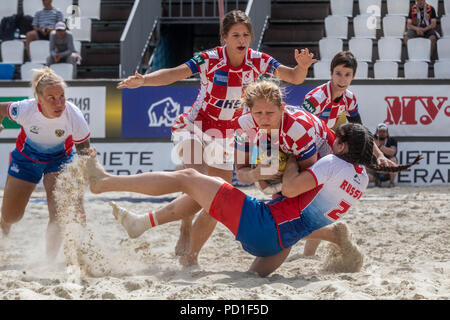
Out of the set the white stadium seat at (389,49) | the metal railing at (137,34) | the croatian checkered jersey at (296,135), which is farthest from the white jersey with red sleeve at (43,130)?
the white stadium seat at (389,49)

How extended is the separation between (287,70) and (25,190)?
7.15ft

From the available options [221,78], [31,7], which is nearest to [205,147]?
[221,78]

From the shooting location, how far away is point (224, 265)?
5.00 meters

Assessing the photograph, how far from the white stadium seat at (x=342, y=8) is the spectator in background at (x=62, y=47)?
15.9 feet

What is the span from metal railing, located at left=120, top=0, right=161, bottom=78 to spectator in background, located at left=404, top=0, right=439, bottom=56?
178 inches

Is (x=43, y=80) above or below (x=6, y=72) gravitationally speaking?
below

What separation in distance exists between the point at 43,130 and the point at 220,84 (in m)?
1.35

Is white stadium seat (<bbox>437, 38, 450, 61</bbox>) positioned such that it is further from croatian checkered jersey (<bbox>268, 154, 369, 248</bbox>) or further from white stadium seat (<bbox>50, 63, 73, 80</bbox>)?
croatian checkered jersey (<bbox>268, 154, 369, 248</bbox>)

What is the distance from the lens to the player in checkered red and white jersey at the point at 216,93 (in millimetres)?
4766

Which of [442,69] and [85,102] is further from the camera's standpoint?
[442,69]

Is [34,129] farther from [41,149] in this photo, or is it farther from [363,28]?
[363,28]

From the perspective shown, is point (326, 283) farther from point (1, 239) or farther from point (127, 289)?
point (1, 239)
